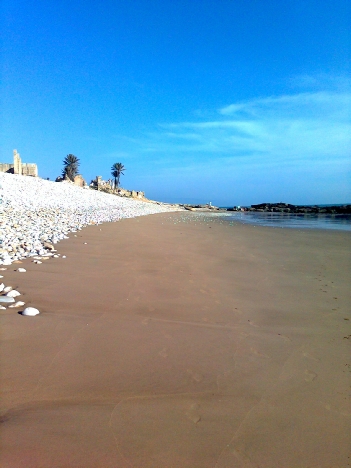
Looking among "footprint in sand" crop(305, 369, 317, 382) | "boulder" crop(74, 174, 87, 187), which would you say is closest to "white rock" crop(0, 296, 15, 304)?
"footprint in sand" crop(305, 369, 317, 382)

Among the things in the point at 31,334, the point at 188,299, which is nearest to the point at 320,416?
the point at 188,299

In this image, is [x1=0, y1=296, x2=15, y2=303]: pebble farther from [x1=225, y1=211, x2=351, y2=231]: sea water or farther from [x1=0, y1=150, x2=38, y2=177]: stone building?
[x1=0, y1=150, x2=38, y2=177]: stone building

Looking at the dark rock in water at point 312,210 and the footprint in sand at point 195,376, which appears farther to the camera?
the dark rock in water at point 312,210

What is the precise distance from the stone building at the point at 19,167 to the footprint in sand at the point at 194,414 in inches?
1328

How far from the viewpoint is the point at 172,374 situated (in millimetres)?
2102

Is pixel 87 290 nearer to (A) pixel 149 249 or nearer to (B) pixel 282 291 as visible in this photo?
(B) pixel 282 291

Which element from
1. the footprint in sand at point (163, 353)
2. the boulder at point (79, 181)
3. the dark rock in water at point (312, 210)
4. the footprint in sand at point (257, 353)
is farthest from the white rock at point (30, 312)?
the dark rock in water at point (312, 210)

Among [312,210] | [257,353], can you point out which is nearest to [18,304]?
[257,353]

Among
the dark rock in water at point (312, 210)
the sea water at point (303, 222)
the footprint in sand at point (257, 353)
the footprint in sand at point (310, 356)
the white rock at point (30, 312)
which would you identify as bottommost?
the footprint in sand at point (310, 356)

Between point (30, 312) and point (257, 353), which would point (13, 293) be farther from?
point (257, 353)

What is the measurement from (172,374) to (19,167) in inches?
1324

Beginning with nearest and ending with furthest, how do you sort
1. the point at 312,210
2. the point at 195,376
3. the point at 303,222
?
the point at 195,376, the point at 303,222, the point at 312,210

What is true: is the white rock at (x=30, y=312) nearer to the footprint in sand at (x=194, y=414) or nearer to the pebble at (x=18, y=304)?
the pebble at (x=18, y=304)

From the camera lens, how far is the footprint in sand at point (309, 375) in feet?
7.04
